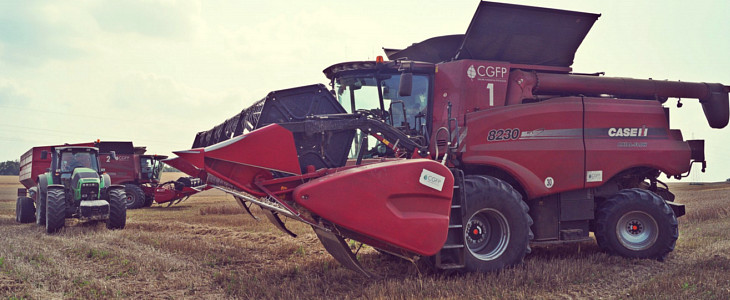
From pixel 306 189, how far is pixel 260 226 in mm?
6330

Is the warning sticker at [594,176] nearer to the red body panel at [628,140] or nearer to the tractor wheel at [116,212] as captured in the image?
the red body panel at [628,140]

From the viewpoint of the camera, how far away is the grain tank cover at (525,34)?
6.93 metres

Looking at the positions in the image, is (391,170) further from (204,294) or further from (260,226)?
(260,226)

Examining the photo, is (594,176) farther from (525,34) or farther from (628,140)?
(525,34)

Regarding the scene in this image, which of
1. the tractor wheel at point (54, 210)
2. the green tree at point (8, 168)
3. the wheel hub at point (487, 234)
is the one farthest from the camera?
the green tree at point (8, 168)

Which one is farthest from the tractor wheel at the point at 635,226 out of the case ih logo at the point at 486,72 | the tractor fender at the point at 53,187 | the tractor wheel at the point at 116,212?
the tractor fender at the point at 53,187

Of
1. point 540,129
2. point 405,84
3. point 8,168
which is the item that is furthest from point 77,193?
point 8,168

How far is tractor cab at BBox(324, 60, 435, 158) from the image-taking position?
6.69 metres

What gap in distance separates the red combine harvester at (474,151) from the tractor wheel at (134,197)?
39.5 ft

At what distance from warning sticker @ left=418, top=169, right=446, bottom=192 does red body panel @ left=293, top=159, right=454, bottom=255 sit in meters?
0.01

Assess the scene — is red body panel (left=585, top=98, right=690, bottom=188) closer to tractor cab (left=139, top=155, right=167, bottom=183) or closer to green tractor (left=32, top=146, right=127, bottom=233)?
green tractor (left=32, top=146, right=127, bottom=233)

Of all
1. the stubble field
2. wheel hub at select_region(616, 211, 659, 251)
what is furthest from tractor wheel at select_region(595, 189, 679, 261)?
the stubble field

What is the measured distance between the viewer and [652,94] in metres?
8.00

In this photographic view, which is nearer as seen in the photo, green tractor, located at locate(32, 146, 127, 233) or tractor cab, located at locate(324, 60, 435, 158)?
tractor cab, located at locate(324, 60, 435, 158)
